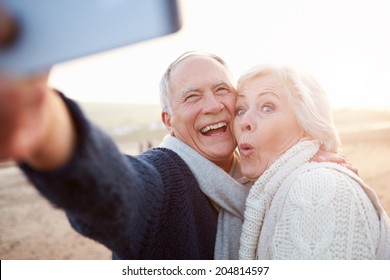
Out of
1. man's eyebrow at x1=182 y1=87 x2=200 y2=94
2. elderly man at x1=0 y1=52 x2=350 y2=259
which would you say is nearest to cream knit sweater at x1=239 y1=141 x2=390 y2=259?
elderly man at x1=0 y1=52 x2=350 y2=259

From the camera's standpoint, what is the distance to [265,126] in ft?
4.91

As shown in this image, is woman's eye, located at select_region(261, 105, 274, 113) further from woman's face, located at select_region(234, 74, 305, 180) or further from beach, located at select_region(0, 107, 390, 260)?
beach, located at select_region(0, 107, 390, 260)

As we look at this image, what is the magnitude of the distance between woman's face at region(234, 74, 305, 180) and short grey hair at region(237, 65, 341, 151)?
0.08 ft

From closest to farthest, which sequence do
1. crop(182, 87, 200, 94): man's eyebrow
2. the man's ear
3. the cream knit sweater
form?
the cream knit sweater, crop(182, 87, 200, 94): man's eyebrow, the man's ear

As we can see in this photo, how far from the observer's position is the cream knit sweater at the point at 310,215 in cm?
115

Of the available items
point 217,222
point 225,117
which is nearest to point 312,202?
point 217,222

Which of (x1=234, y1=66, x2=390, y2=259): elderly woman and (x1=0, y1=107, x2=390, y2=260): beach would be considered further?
(x1=0, y1=107, x2=390, y2=260): beach

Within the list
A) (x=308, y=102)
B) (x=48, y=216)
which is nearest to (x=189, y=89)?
(x=308, y=102)

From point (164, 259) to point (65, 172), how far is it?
0.68 m

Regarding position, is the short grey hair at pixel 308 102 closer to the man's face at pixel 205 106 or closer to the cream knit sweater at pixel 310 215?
the cream knit sweater at pixel 310 215

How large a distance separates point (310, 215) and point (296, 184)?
0.41ft

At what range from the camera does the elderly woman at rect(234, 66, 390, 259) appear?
3.80 ft

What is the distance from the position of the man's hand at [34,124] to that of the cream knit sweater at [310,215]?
2.46 ft

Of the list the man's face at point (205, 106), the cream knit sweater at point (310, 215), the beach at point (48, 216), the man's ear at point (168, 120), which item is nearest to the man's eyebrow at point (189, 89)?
the man's face at point (205, 106)
